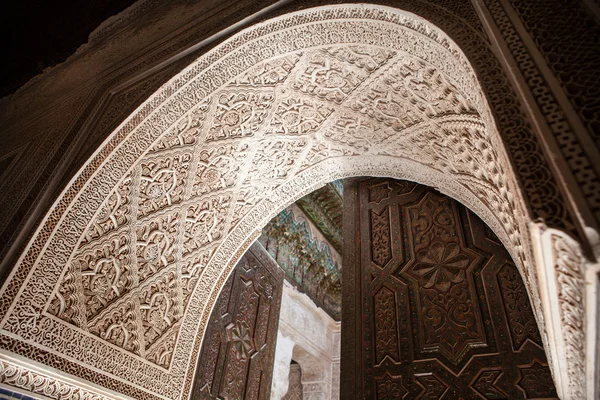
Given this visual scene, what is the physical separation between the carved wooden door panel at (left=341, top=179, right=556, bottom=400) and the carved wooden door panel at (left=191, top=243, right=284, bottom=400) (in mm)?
971

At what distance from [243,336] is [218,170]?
1297 mm

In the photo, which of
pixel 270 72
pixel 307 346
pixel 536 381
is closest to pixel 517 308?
pixel 536 381

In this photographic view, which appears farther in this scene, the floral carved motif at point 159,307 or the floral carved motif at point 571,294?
the floral carved motif at point 159,307

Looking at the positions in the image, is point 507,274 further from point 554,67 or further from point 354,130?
point 554,67

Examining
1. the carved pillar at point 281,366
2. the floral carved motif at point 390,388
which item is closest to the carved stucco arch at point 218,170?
the floral carved motif at point 390,388

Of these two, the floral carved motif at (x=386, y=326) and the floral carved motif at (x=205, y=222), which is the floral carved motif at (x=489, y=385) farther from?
the floral carved motif at (x=205, y=222)

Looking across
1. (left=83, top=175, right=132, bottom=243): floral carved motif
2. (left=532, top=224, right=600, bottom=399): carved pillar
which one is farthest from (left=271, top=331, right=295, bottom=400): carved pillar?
(left=532, top=224, right=600, bottom=399): carved pillar

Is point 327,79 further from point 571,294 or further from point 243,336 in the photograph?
point 243,336

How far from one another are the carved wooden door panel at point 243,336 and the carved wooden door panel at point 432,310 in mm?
971

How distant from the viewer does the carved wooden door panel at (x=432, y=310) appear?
1.82m

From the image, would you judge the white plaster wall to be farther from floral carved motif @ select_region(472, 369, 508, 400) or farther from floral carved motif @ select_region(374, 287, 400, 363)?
floral carved motif @ select_region(472, 369, 508, 400)

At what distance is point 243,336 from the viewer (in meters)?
2.95

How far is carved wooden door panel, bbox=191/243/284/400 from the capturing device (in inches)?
105

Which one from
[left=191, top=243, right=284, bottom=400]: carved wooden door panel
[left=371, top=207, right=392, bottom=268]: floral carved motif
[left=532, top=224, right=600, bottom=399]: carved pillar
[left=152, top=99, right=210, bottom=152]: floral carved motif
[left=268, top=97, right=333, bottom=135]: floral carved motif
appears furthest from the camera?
[left=191, top=243, right=284, bottom=400]: carved wooden door panel
